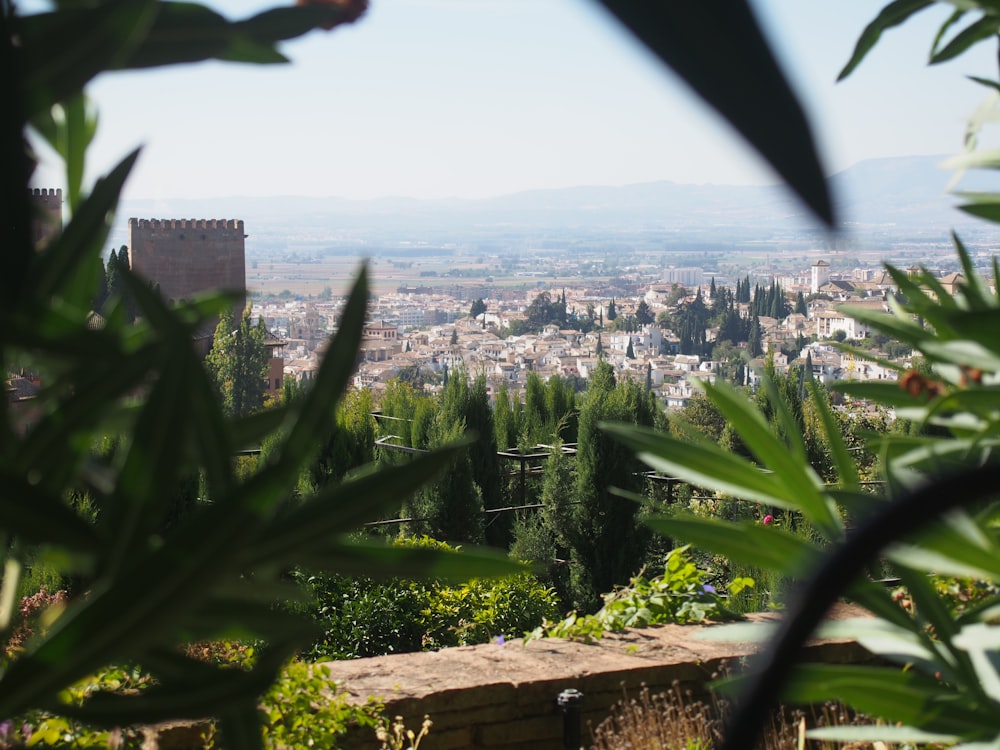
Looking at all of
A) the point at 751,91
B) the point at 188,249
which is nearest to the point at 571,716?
the point at 751,91

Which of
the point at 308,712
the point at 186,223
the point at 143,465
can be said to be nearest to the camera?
the point at 143,465

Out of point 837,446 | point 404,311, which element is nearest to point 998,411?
point 837,446

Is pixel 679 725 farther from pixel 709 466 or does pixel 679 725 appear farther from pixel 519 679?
pixel 709 466

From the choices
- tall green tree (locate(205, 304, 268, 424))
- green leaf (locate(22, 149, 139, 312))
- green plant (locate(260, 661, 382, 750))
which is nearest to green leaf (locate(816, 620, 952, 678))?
green leaf (locate(22, 149, 139, 312))

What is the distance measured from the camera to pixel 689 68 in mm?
116

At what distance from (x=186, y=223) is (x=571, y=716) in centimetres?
2812

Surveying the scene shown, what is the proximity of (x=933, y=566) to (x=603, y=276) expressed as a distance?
4827 cm

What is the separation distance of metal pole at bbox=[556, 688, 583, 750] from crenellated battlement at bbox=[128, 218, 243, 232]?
2745 cm

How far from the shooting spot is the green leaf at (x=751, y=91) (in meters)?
0.12

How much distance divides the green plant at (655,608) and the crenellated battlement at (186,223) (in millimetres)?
26767

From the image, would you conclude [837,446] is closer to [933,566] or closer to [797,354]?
[933,566]

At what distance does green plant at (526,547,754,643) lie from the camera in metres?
3.03

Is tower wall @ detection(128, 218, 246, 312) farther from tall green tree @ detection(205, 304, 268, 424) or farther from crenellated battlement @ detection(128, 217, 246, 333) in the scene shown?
tall green tree @ detection(205, 304, 268, 424)

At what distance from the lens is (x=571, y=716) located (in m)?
2.43
